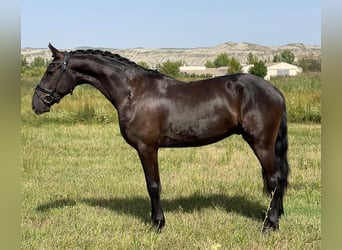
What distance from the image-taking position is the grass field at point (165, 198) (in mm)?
4434

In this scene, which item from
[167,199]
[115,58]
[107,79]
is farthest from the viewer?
[167,199]

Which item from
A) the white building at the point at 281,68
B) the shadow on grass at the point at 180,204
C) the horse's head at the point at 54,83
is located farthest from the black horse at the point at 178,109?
the white building at the point at 281,68

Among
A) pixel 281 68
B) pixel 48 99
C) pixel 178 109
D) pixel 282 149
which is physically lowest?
pixel 282 149

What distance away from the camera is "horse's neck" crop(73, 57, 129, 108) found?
4773mm

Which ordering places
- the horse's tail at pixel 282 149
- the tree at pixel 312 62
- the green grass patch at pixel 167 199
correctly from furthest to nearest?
1. the horse's tail at pixel 282 149
2. the green grass patch at pixel 167 199
3. the tree at pixel 312 62

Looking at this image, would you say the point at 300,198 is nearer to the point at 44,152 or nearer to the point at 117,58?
the point at 117,58

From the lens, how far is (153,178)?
4.72 m

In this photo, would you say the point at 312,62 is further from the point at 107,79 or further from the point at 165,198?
the point at 165,198

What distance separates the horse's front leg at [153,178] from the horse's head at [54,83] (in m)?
Answer: 1.23

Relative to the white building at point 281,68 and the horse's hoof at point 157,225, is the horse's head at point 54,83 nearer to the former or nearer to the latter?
the horse's hoof at point 157,225

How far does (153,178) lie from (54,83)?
167 cm

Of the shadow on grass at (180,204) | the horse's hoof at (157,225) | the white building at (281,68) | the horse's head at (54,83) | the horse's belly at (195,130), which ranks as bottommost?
the shadow on grass at (180,204)

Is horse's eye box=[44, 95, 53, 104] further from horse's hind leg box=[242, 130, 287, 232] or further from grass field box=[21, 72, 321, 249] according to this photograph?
horse's hind leg box=[242, 130, 287, 232]

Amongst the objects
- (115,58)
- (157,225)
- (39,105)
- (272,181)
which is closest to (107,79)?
(115,58)
